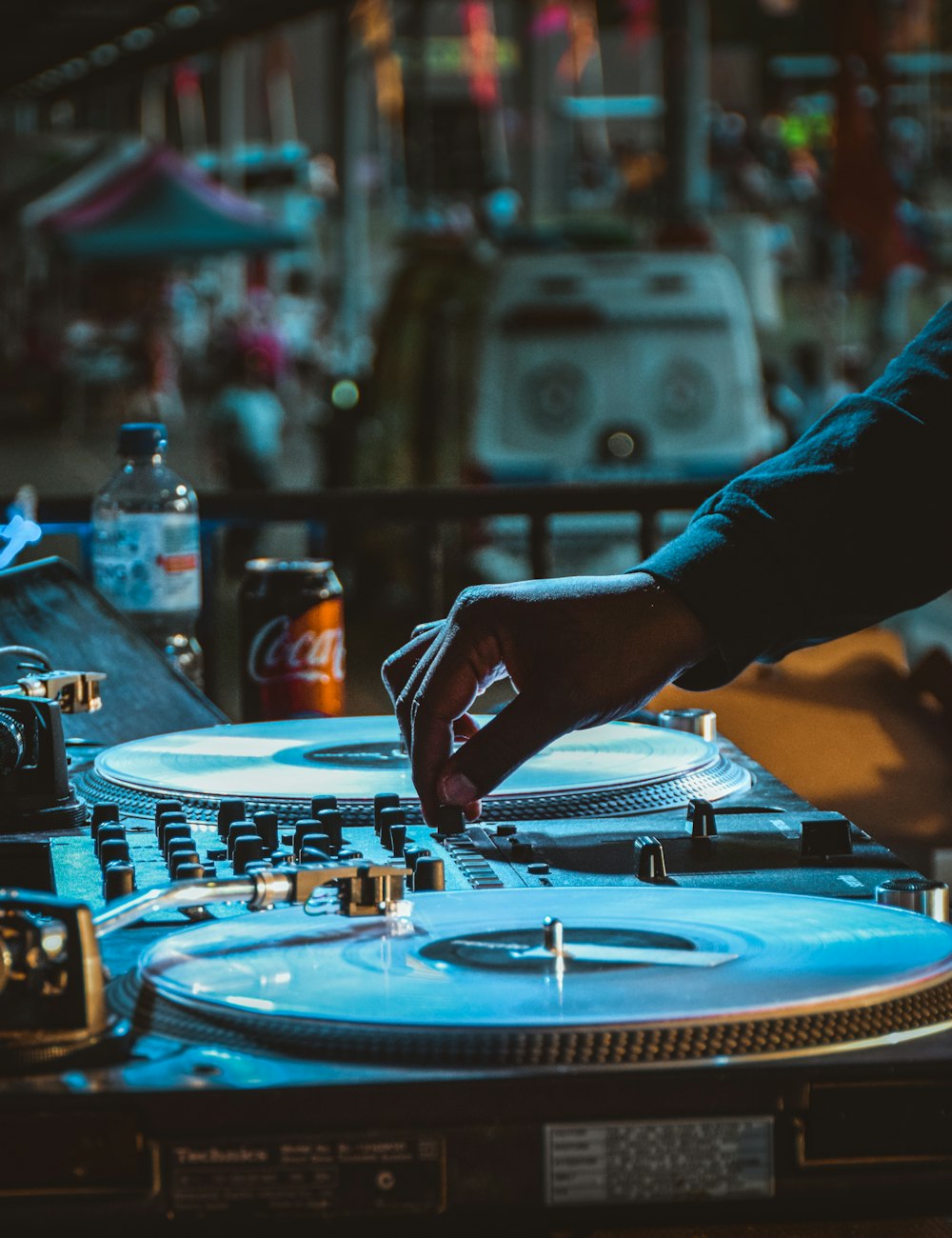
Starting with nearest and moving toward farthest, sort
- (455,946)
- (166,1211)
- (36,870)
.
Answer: (166,1211) → (455,946) → (36,870)

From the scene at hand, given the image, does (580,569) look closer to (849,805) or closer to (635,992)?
(849,805)

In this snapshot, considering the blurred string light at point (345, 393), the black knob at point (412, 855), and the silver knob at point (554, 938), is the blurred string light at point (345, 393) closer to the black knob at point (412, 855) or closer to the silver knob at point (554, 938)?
the black knob at point (412, 855)

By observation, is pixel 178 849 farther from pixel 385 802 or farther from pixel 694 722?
pixel 694 722

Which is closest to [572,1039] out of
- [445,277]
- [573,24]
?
[445,277]

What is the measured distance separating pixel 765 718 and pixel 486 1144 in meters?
2.09

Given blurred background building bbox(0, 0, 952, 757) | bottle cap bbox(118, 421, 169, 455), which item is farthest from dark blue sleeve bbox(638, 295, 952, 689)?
blurred background building bbox(0, 0, 952, 757)

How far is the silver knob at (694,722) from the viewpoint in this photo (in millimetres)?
1954

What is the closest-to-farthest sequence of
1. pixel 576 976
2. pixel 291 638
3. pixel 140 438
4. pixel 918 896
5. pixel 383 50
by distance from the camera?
pixel 576 976 → pixel 918 896 → pixel 291 638 → pixel 140 438 → pixel 383 50

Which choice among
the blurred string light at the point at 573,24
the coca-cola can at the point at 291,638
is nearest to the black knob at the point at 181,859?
the coca-cola can at the point at 291,638

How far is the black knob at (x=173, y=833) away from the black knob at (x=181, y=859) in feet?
0.16

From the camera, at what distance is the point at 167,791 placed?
160cm

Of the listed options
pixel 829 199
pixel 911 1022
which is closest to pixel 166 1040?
pixel 911 1022

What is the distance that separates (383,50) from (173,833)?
2630cm

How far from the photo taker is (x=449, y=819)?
144 centimetres
